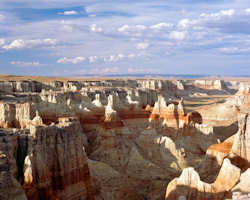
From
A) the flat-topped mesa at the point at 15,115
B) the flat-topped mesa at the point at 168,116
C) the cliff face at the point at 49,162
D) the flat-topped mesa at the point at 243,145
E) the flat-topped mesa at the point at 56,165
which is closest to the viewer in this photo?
the cliff face at the point at 49,162

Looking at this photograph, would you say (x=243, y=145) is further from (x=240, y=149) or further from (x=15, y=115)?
(x=15, y=115)

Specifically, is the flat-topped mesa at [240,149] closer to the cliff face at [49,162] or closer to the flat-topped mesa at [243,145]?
the flat-topped mesa at [243,145]

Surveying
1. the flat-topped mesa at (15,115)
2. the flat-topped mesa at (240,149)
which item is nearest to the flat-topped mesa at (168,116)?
the flat-topped mesa at (240,149)

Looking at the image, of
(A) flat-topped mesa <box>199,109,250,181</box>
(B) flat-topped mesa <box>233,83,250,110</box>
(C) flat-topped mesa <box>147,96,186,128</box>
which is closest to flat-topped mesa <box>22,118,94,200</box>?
(A) flat-topped mesa <box>199,109,250,181</box>

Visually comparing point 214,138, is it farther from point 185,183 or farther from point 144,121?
point 185,183

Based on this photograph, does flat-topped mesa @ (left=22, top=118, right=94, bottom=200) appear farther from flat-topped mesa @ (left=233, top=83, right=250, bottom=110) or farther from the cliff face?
flat-topped mesa @ (left=233, top=83, right=250, bottom=110)

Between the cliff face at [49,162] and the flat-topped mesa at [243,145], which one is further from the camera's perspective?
the flat-topped mesa at [243,145]
